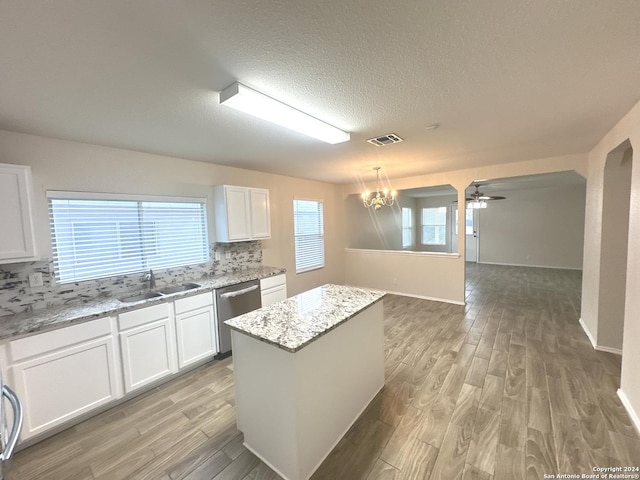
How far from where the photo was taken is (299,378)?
5.12 feet

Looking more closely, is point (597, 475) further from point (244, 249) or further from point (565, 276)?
point (565, 276)

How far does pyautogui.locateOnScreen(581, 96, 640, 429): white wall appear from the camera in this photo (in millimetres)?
2020

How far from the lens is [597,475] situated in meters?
1.59

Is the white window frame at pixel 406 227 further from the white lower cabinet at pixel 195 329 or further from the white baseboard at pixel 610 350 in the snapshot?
the white lower cabinet at pixel 195 329

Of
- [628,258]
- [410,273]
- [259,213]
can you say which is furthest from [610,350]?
[259,213]

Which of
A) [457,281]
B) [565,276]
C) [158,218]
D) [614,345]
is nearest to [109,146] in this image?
[158,218]

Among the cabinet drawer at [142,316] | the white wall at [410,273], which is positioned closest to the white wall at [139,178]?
the cabinet drawer at [142,316]

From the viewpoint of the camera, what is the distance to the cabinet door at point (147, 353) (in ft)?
7.92

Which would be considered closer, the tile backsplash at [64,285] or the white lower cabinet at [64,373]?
the white lower cabinet at [64,373]

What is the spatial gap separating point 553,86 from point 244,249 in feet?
12.8

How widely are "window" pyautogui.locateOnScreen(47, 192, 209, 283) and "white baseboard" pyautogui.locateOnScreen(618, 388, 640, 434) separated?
4.52 metres

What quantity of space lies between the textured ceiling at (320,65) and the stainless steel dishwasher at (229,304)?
1.81m

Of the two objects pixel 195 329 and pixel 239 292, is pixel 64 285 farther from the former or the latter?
pixel 239 292

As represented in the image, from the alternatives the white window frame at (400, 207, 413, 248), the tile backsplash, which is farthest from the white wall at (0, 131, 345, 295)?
the white window frame at (400, 207, 413, 248)
